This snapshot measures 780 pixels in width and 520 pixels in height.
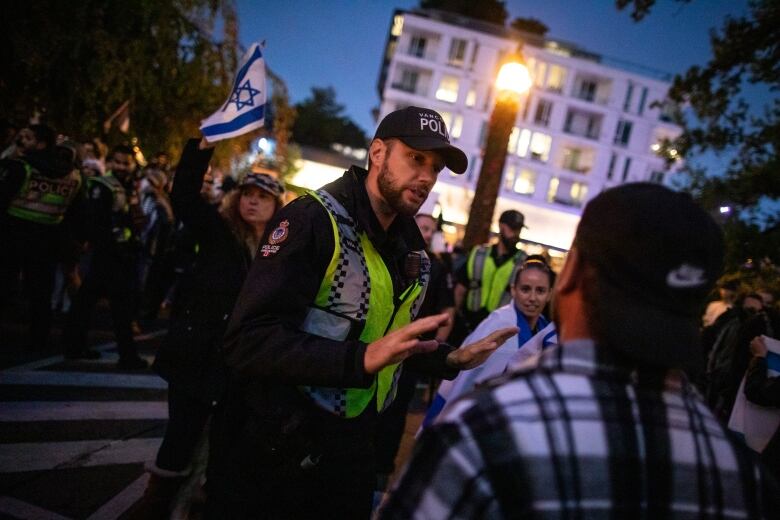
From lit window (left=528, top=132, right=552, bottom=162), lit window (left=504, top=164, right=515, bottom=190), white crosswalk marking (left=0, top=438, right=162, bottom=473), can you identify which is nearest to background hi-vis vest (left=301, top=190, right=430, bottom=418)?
white crosswalk marking (left=0, top=438, right=162, bottom=473)

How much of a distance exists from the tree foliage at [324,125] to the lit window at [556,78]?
1045 inches

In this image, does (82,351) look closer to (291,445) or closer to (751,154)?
(291,445)

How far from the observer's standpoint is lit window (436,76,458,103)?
147 ft

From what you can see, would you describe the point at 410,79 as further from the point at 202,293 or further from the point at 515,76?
the point at 202,293

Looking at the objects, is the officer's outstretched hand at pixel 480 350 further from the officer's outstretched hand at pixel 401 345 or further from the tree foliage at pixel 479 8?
the tree foliage at pixel 479 8

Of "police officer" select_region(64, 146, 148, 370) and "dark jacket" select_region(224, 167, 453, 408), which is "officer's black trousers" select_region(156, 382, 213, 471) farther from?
"police officer" select_region(64, 146, 148, 370)

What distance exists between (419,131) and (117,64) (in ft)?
30.5

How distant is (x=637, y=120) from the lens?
152 feet

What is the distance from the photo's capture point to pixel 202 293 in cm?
299

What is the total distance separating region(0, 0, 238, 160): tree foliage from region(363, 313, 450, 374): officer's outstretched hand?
9.37 metres

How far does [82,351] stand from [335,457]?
4819 mm

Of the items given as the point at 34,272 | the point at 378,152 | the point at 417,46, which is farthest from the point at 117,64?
the point at 417,46

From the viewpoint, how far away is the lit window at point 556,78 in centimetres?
4606

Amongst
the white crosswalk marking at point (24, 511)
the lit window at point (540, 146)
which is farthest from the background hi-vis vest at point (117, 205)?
the lit window at point (540, 146)
